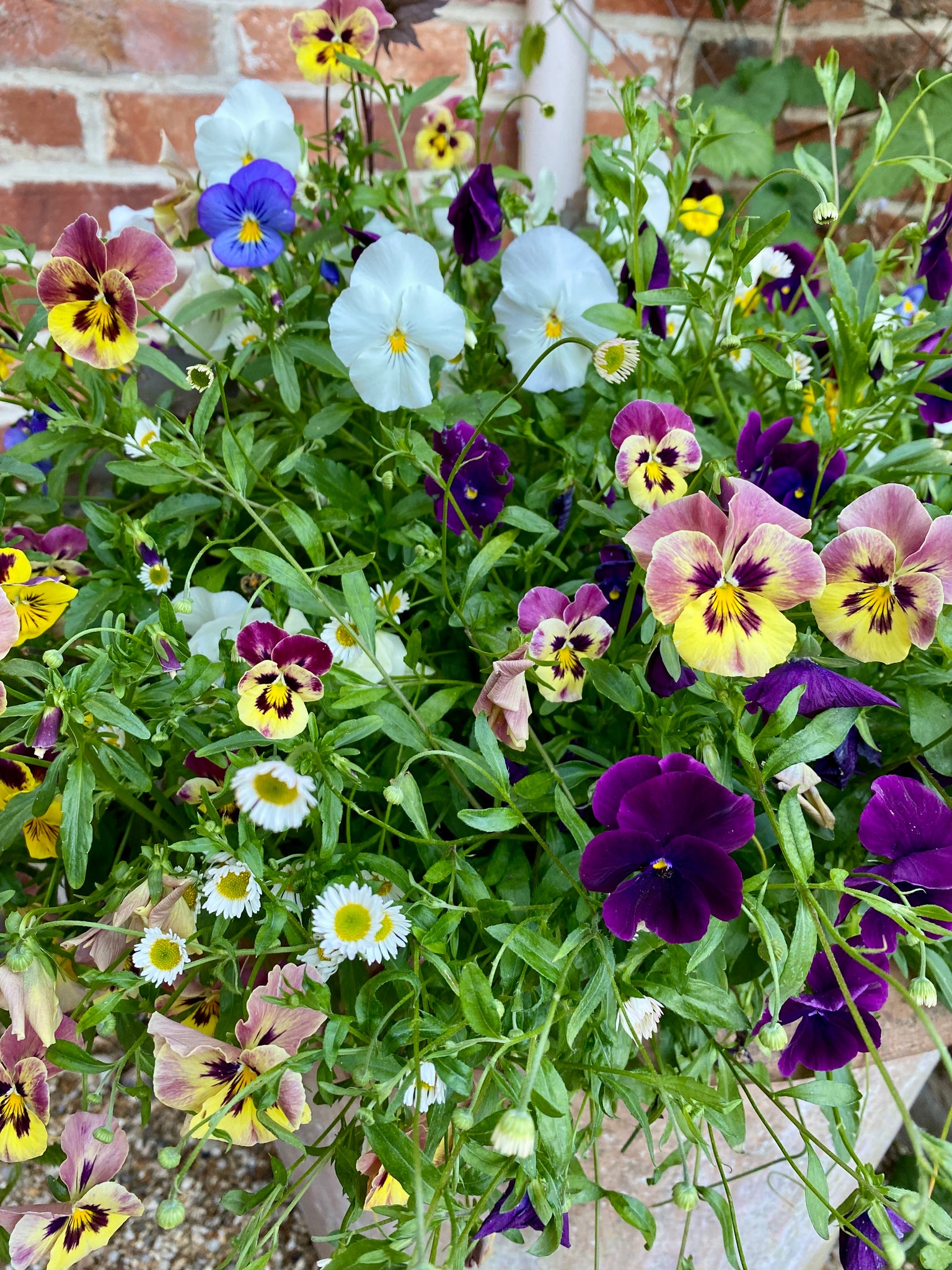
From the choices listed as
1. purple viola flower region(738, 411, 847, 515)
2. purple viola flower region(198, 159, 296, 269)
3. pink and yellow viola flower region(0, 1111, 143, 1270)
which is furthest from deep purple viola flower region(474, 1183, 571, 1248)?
purple viola flower region(198, 159, 296, 269)

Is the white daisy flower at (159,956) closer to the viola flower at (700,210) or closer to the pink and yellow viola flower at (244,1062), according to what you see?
the pink and yellow viola flower at (244,1062)

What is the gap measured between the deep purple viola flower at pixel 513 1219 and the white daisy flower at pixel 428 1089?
1.8 inches

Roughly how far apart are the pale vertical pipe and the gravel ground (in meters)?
0.98

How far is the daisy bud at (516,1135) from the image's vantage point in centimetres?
28

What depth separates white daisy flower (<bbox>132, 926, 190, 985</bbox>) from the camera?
393 millimetres

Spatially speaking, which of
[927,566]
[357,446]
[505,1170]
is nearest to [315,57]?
[357,446]

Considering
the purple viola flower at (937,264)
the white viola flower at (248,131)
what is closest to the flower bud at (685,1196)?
the purple viola flower at (937,264)

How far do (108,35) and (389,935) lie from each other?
2.93ft

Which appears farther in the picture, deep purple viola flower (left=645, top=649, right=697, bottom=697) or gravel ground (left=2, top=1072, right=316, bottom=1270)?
gravel ground (left=2, top=1072, right=316, bottom=1270)

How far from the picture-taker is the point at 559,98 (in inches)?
39.1

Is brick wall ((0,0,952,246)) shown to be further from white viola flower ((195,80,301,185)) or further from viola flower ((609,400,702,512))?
viola flower ((609,400,702,512))

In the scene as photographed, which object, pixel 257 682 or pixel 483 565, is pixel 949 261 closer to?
pixel 483 565

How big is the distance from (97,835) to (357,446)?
28 cm

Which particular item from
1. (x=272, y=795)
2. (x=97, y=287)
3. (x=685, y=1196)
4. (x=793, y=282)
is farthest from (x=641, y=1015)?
(x=793, y=282)
